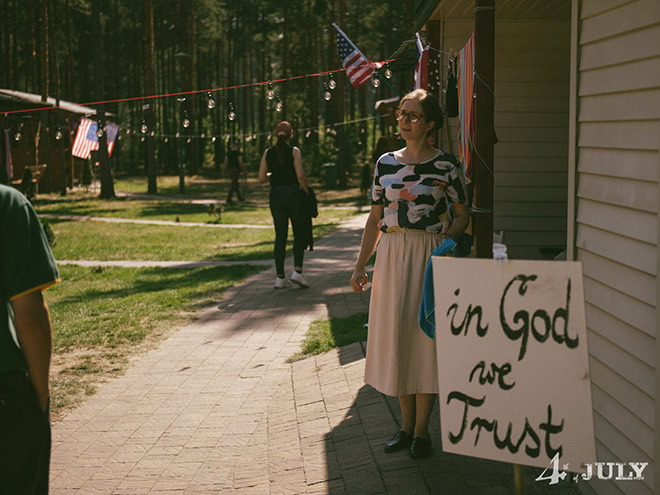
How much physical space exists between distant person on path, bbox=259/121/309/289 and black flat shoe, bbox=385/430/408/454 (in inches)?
226

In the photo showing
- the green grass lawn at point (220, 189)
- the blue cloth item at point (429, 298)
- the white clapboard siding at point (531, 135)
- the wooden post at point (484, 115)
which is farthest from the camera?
the green grass lawn at point (220, 189)

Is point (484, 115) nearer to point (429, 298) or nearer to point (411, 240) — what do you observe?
point (411, 240)

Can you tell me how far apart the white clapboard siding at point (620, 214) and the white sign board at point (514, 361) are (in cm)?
49

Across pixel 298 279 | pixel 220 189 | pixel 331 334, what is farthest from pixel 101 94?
pixel 331 334

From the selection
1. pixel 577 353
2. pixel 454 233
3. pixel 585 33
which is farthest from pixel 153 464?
pixel 585 33

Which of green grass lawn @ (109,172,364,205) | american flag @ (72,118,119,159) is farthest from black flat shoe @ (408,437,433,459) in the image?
green grass lawn @ (109,172,364,205)

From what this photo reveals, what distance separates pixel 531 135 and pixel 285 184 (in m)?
3.44

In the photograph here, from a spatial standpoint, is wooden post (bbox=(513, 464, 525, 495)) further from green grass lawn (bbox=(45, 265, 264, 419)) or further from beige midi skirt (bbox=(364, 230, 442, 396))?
green grass lawn (bbox=(45, 265, 264, 419))

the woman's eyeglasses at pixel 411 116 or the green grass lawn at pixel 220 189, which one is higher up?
the woman's eyeglasses at pixel 411 116

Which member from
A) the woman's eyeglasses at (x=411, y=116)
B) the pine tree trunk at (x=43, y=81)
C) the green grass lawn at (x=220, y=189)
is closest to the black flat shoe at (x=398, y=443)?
the woman's eyeglasses at (x=411, y=116)

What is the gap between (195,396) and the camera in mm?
6500

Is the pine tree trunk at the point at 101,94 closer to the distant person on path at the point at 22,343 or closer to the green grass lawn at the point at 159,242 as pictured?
the green grass lawn at the point at 159,242

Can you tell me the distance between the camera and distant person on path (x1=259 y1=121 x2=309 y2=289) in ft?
33.4

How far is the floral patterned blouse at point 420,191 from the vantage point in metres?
4.41
